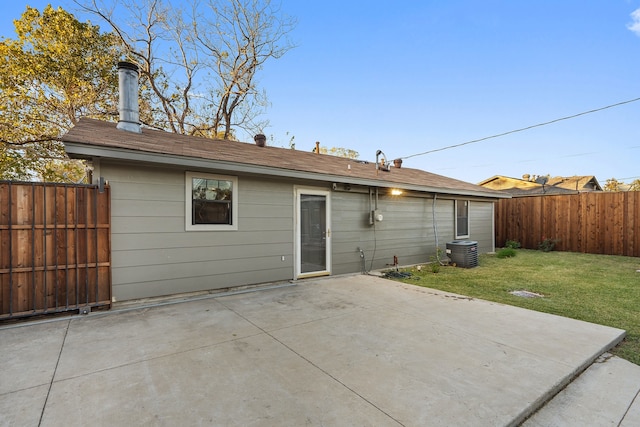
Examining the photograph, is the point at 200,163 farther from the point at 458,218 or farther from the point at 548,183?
the point at 548,183

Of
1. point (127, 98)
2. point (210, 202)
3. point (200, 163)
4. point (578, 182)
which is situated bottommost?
point (210, 202)

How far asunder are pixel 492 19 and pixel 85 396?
12073mm

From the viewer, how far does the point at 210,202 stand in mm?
4938

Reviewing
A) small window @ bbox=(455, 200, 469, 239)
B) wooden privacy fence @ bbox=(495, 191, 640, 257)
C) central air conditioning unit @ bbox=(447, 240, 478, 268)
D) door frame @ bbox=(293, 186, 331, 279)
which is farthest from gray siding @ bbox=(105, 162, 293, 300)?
wooden privacy fence @ bbox=(495, 191, 640, 257)

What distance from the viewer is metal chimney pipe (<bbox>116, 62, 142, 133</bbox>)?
5.12 m

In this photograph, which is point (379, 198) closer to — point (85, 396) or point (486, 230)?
point (486, 230)

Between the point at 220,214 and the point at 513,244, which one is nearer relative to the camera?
the point at 220,214

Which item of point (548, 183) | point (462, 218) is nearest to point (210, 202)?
point (462, 218)

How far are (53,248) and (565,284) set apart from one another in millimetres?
8305

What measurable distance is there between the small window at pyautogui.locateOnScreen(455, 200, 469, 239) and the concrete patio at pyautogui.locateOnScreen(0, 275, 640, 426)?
18.8 ft

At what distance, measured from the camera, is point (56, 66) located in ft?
30.2

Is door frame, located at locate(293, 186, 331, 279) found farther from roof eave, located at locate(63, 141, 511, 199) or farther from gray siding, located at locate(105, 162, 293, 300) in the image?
roof eave, located at locate(63, 141, 511, 199)

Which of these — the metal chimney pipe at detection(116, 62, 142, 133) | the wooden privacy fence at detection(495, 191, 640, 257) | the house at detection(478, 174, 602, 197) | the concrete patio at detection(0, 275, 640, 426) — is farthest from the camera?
the house at detection(478, 174, 602, 197)

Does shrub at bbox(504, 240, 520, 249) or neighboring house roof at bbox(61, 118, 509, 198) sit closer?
neighboring house roof at bbox(61, 118, 509, 198)
